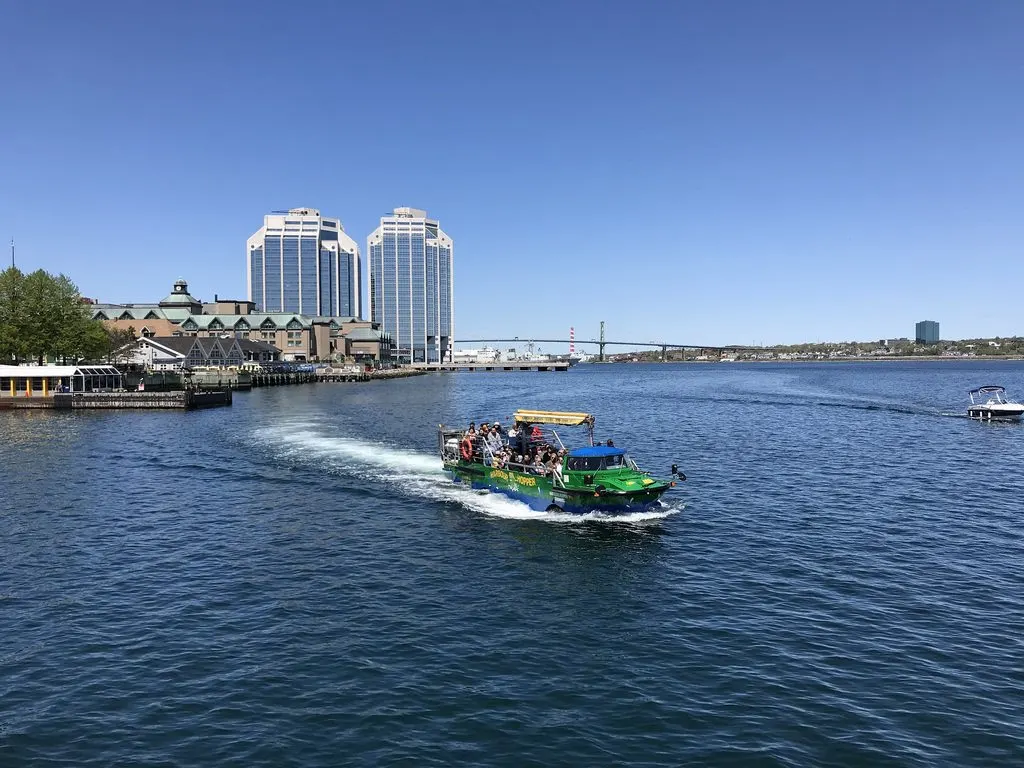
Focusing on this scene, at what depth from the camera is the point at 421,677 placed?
59.0 ft

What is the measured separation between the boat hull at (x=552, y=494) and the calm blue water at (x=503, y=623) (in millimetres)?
780

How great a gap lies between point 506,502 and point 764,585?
671 inches

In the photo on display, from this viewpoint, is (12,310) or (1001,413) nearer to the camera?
(1001,413)

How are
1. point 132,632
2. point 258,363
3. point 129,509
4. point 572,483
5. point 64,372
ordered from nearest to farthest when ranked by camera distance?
1. point 132,632
2. point 572,483
3. point 129,509
4. point 64,372
5. point 258,363

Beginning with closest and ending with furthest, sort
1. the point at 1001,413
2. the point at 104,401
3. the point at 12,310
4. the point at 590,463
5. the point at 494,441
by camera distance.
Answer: the point at 590,463 → the point at 494,441 → the point at 1001,413 → the point at 104,401 → the point at 12,310

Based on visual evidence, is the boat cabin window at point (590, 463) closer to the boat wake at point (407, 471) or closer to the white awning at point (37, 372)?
the boat wake at point (407, 471)

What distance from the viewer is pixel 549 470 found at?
35.6 meters

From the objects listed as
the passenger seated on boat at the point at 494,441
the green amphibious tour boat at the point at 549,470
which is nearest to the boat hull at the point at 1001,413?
the green amphibious tour boat at the point at 549,470

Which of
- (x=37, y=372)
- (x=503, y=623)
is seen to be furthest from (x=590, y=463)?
(x=37, y=372)

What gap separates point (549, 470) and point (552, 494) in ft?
4.20

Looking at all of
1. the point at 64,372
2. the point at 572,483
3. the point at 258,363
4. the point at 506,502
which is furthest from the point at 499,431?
the point at 258,363

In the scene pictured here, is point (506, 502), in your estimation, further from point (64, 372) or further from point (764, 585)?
point (64, 372)

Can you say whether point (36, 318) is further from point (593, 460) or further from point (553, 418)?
point (593, 460)

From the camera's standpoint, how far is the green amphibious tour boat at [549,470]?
33.2 metres
